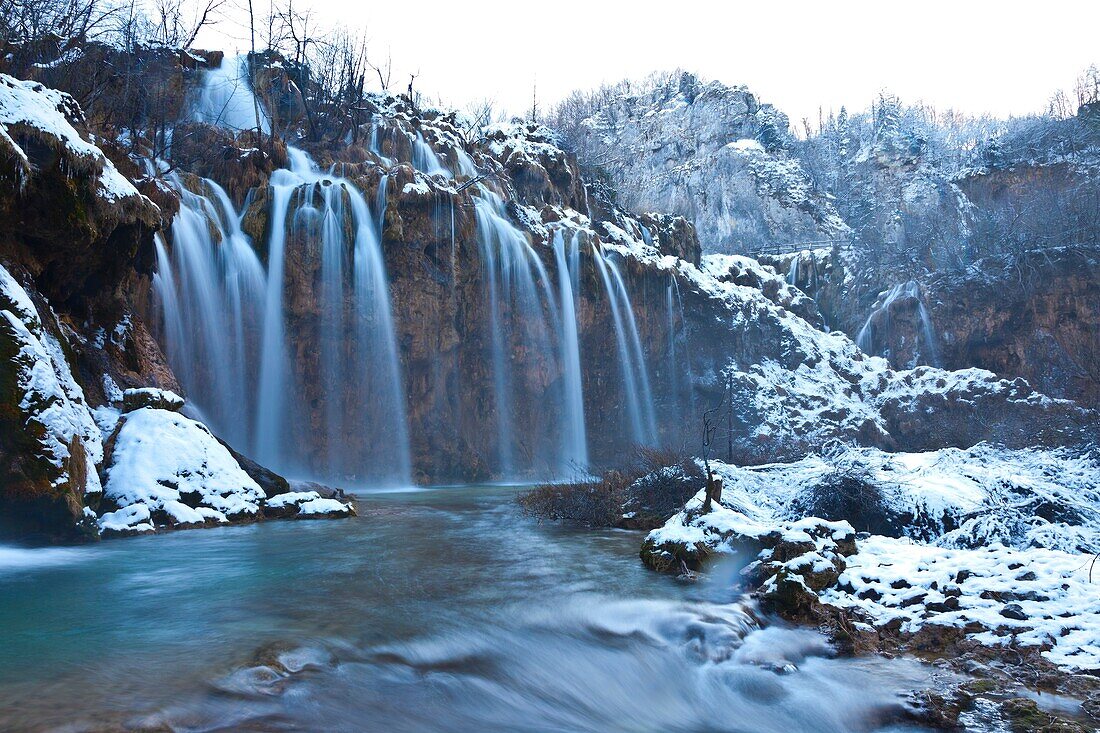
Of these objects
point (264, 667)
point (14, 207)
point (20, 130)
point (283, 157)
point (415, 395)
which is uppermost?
point (283, 157)

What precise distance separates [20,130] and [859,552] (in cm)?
1362

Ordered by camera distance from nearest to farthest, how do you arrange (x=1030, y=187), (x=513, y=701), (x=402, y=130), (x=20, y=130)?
(x=513, y=701) → (x=20, y=130) → (x=402, y=130) → (x=1030, y=187)

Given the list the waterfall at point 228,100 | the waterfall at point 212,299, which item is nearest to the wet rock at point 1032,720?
A: the waterfall at point 212,299

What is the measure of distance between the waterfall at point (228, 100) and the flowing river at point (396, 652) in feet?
83.6

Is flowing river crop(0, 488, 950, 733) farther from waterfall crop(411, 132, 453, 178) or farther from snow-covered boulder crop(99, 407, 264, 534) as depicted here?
waterfall crop(411, 132, 453, 178)

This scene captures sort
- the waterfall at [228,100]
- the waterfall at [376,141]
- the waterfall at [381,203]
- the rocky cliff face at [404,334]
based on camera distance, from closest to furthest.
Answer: the rocky cliff face at [404,334]
the waterfall at [381,203]
the waterfall at [228,100]
the waterfall at [376,141]

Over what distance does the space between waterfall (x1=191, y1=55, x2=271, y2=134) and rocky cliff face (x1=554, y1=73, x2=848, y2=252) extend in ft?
101

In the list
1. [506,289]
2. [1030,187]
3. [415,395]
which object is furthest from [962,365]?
[415,395]

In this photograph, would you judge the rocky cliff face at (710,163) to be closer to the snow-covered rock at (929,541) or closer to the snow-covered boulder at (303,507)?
the snow-covered rock at (929,541)

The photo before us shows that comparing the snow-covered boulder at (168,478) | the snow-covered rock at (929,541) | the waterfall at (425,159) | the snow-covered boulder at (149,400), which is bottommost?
the snow-covered rock at (929,541)

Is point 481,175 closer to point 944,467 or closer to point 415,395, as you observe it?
point 415,395

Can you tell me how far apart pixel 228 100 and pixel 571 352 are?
19130 mm

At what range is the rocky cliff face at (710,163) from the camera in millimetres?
59000

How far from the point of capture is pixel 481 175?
32.0m
